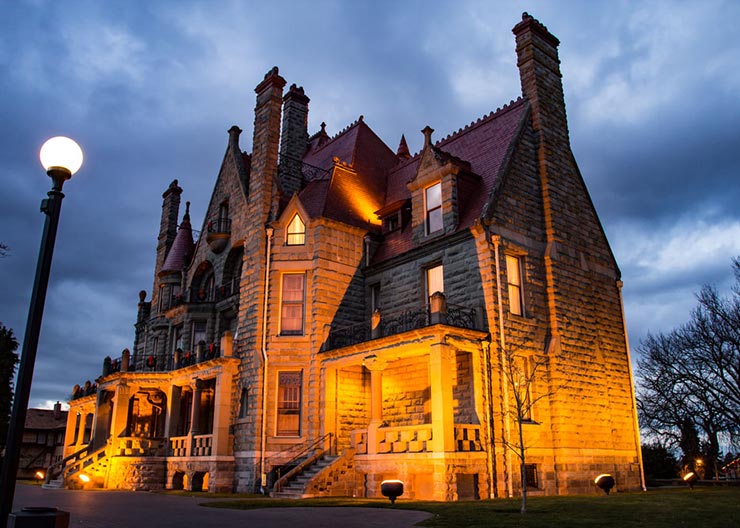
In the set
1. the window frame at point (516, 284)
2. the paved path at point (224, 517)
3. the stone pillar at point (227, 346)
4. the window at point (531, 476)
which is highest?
the window frame at point (516, 284)

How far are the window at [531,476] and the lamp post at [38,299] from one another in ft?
58.7

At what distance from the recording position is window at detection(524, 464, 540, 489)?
21469 mm

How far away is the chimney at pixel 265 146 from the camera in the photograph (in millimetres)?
28562

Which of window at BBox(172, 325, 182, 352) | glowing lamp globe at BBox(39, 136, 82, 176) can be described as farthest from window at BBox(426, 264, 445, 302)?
glowing lamp globe at BBox(39, 136, 82, 176)

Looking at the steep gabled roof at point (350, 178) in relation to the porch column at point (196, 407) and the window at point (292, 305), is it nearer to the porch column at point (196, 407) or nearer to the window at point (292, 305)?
the window at point (292, 305)

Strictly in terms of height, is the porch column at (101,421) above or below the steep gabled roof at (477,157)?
below

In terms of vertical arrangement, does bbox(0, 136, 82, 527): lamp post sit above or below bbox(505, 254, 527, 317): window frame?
below

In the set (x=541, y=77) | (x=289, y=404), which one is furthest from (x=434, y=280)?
(x=541, y=77)

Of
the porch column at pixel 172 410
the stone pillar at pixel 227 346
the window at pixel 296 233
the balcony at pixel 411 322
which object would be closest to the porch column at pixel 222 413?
the stone pillar at pixel 227 346

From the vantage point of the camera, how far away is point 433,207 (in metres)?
25.4

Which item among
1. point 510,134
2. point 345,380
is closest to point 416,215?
point 510,134

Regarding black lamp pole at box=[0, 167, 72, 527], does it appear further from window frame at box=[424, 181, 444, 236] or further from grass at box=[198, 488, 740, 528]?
window frame at box=[424, 181, 444, 236]

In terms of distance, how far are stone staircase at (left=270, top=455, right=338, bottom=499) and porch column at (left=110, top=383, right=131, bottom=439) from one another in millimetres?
11627

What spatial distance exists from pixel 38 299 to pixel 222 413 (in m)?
20.0
